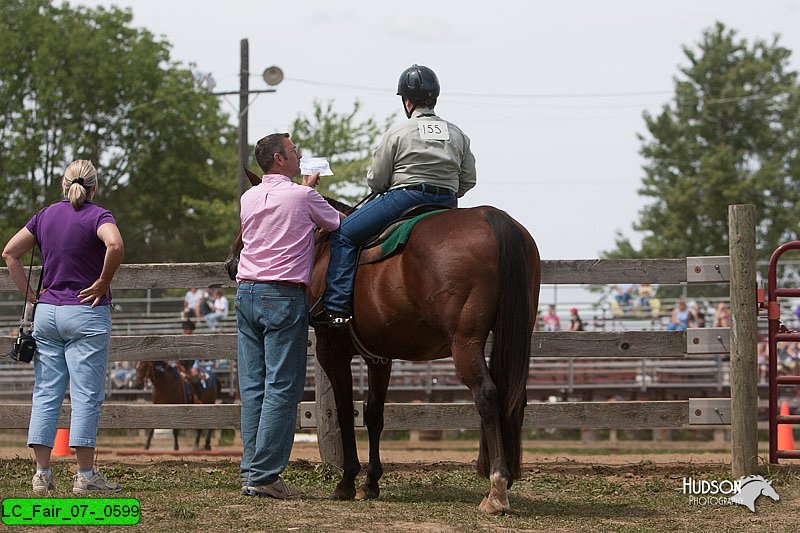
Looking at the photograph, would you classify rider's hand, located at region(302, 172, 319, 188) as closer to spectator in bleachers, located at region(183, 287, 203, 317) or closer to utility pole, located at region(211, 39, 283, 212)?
spectator in bleachers, located at region(183, 287, 203, 317)

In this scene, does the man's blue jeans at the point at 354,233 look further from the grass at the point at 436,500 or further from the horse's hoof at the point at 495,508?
the horse's hoof at the point at 495,508

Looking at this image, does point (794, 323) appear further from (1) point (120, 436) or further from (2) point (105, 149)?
(2) point (105, 149)

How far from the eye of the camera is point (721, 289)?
41.0 metres

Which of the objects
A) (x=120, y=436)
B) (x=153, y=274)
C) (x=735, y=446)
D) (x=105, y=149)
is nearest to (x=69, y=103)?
(x=105, y=149)

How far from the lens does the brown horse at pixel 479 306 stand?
6.36 metres

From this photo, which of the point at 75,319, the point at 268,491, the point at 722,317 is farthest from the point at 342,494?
the point at 722,317

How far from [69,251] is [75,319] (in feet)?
1.36

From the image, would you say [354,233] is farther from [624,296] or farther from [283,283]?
[624,296]

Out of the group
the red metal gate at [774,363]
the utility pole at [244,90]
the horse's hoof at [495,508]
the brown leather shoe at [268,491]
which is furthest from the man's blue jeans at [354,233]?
the utility pole at [244,90]

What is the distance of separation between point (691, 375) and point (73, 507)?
57.9 ft

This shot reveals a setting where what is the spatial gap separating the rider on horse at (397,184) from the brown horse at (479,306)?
247 mm

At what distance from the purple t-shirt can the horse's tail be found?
243 cm

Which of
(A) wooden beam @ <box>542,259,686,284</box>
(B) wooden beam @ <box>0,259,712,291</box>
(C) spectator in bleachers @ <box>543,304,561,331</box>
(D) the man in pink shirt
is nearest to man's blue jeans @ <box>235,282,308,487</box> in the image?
(D) the man in pink shirt

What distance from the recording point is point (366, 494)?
7.21 metres
